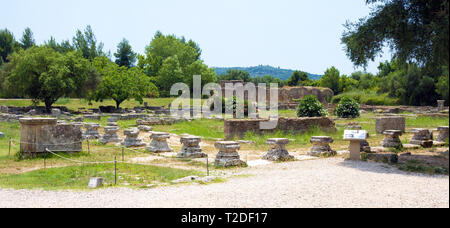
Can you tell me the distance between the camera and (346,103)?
29641 mm

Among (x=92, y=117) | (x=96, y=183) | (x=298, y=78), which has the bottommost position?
(x=96, y=183)

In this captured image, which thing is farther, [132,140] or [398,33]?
[132,140]

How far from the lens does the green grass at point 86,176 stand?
8688 millimetres

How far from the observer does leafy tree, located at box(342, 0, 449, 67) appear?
9586 mm

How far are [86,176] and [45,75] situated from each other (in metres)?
23.0

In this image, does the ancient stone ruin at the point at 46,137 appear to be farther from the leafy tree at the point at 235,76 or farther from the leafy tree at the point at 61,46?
the leafy tree at the point at 235,76

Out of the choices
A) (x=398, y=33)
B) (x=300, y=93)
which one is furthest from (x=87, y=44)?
(x=398, y=33)

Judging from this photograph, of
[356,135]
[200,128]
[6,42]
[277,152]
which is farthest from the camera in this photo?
[6,42]

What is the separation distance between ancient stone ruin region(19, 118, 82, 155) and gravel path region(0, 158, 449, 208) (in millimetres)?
4803

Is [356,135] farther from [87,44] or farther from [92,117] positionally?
[87,44]

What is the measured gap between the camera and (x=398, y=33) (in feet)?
34.6

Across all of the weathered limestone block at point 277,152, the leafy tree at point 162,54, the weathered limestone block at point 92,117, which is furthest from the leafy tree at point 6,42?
the weathered limestone block at point 277,152

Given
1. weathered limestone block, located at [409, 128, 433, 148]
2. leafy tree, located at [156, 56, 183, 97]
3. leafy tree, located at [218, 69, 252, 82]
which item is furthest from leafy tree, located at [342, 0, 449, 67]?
leafy tree, located at [218, 69, 252, 82]

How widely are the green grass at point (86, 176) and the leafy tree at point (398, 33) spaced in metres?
6.15
